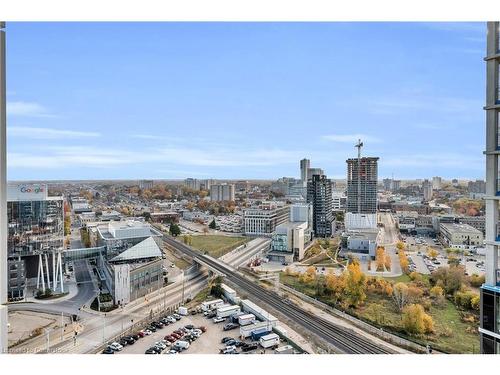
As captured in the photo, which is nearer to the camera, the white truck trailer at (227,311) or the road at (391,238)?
the white truck trailer at (227,311)

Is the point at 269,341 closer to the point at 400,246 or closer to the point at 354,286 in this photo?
the point at 354,286

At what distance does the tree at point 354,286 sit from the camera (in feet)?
14.7

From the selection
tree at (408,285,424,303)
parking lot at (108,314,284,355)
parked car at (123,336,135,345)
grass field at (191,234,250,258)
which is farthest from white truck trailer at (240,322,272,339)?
grass field at (191,234,250,258)

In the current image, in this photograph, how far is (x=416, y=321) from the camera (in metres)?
3.95

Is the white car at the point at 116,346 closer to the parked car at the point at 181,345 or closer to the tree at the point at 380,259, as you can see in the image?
the parked car at the point at 181,345

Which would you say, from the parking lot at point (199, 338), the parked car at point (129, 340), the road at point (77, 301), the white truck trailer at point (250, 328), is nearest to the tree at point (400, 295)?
the white truck trailer at point (250, 328)

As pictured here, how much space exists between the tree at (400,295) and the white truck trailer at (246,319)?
1815 mm

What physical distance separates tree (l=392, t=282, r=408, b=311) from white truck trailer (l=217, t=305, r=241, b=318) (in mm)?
1930

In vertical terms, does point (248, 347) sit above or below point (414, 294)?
below

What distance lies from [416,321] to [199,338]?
7.62 feet
